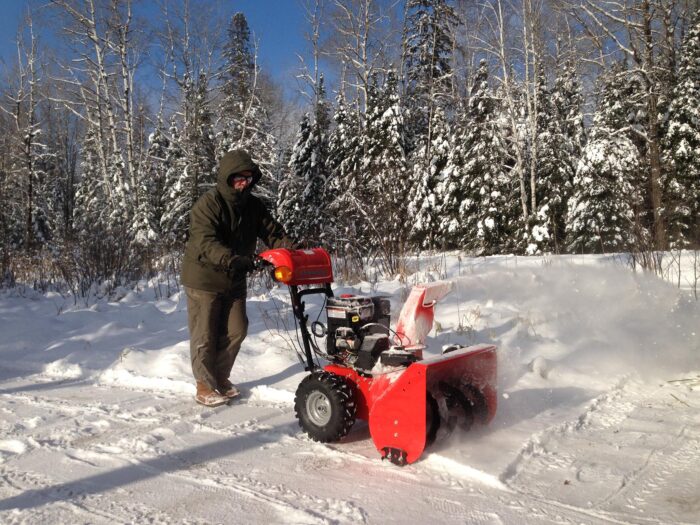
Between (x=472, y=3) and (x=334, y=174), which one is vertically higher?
(x=472, y=3)

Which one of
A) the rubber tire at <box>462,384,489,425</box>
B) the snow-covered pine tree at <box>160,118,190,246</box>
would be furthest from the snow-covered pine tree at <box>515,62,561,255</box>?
the rubber tire at <box>462,384,489,425</box>

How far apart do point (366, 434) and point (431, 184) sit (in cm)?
2464

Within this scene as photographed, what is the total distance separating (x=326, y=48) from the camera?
26.0 m

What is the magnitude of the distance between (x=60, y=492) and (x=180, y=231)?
79.2ft

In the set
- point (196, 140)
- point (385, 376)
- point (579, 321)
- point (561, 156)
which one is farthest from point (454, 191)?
point (385, 376)

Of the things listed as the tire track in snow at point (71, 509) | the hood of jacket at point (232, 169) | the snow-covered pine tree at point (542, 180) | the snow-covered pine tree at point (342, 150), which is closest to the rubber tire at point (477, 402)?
the tire track in snow at point (71, 509)

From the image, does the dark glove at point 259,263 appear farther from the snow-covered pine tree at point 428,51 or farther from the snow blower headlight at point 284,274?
the snow-covered pine tree at point 428,51

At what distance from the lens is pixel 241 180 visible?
4.34m

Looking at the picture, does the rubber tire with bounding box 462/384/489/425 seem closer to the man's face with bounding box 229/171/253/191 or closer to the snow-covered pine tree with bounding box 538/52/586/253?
the man's face with bounding box 229/171/253/191

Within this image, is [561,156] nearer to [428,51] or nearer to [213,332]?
[428,51]

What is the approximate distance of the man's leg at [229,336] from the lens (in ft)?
15.0

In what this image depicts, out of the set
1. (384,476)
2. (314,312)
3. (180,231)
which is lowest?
(384,476)

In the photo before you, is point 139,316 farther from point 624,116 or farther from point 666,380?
point 624,116

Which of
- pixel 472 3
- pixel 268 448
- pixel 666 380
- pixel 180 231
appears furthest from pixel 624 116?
pixel 268 448
